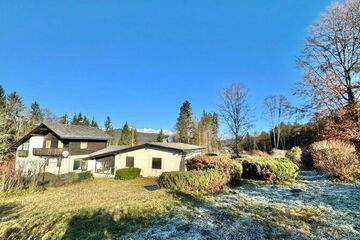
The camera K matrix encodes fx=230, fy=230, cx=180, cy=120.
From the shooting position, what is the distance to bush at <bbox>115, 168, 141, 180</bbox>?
22828mm

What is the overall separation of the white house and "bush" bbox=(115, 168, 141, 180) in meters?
1.18

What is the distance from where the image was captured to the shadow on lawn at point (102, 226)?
228 inches

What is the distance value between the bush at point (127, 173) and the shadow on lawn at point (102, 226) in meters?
15.6

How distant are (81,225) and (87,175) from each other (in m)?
Result: 19.7

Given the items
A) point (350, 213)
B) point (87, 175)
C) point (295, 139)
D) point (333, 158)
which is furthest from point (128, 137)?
point (350, 213)

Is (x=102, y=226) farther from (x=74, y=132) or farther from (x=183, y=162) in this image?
(x=74, y=132)

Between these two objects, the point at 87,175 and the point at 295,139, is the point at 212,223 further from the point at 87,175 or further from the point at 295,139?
the point at 295,139

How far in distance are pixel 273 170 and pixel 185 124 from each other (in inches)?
1615

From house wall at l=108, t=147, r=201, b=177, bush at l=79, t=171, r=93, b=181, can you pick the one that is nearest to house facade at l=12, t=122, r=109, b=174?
bush at l=79, t=171, r=93, b=181

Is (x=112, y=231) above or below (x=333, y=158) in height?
below

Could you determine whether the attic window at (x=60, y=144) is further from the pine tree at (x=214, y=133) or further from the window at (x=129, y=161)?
the pine tree at (x=214, y=133)

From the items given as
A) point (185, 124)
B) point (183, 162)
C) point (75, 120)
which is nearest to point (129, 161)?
point (183, 162)

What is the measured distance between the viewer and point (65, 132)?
29.6 meters

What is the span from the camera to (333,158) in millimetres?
12031
